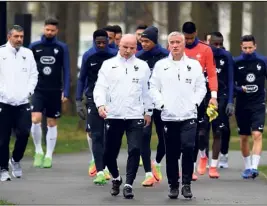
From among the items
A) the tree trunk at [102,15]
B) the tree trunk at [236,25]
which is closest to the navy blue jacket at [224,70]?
the tree trunk at [236,25]

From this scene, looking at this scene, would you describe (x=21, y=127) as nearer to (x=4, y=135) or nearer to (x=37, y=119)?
(x=4, y=135)

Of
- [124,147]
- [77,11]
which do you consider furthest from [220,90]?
[77,11]

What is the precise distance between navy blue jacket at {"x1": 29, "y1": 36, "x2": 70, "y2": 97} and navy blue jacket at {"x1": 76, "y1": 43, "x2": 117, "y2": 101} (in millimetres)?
1989

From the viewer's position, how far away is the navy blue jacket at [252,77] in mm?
15758

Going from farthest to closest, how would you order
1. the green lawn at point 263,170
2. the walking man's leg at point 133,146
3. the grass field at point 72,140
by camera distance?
1. the grass field at point 72,140
2. the green lawn at point 263,170
3. the walking man's leg at point 133,146

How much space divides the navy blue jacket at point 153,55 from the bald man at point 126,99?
1.13 metres

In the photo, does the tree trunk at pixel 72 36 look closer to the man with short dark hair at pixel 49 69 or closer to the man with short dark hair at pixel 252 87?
the man with short dark hair at pixel 49 69

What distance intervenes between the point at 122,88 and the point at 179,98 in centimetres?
66

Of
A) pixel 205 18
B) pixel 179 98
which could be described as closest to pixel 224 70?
pixel 179 98

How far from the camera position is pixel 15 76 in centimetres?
1480

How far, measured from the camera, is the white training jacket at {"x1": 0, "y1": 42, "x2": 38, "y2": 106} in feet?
48.4

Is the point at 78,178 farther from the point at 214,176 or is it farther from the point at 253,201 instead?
the point at 253,201

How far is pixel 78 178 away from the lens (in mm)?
15508

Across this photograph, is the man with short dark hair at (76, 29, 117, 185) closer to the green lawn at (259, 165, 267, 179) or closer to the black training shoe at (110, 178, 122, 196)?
the black training shoe at (110, 178, 122, 196)
